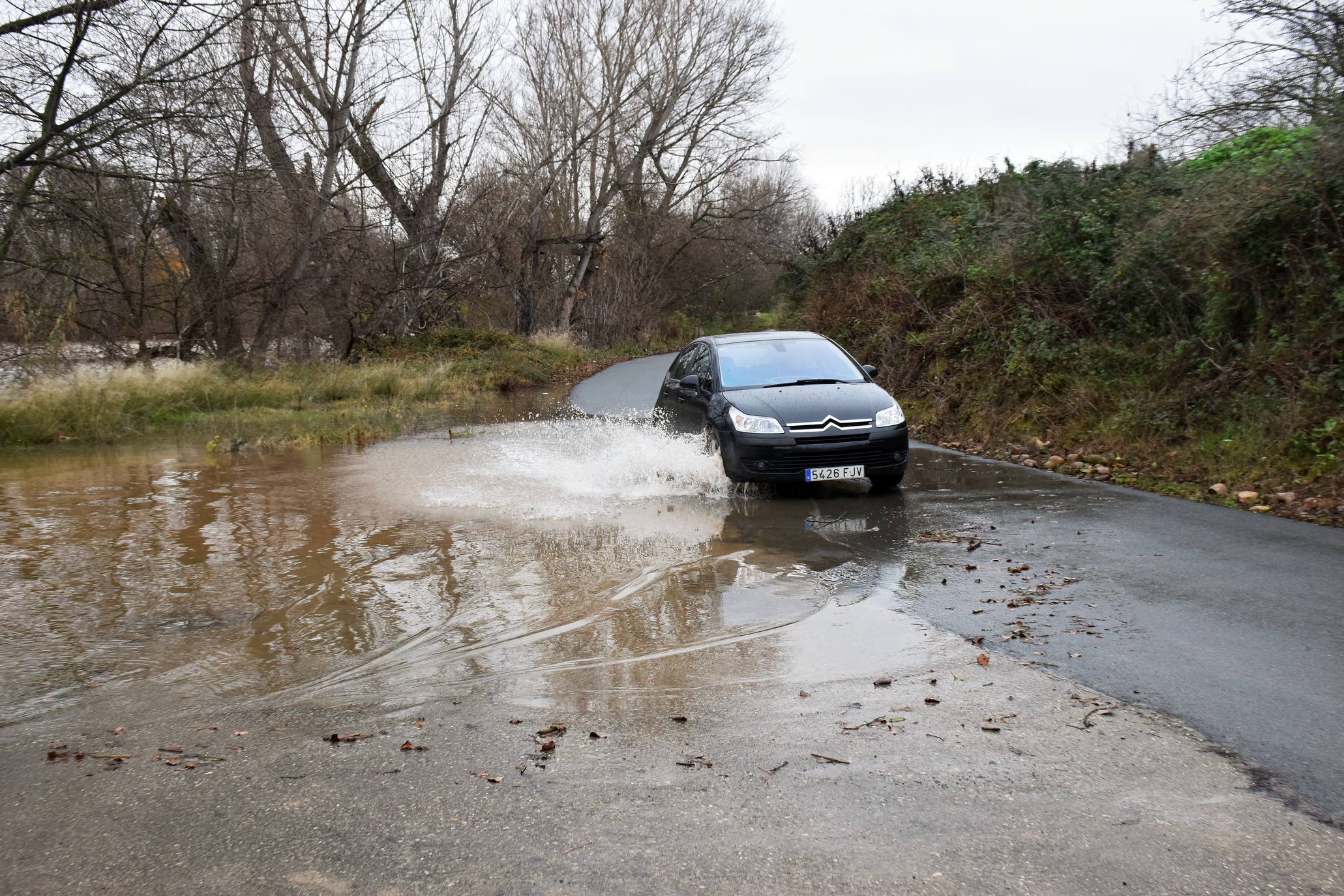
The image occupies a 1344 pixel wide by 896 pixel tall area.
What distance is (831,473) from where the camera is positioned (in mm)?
9703

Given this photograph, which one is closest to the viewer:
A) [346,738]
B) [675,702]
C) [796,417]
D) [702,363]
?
[346,738]

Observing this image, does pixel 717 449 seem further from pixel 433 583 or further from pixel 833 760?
pixel 833 760

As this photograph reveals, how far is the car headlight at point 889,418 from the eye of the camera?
9930mm

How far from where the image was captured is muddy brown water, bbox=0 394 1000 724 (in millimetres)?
5145

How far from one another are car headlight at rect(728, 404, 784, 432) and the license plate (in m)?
0.49

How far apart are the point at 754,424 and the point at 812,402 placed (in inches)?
26.7

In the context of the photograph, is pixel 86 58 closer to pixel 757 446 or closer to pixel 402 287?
pixel 757 446

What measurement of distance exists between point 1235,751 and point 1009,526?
454cm

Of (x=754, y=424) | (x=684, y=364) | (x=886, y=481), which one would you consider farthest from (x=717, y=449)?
(x=684, y=364)

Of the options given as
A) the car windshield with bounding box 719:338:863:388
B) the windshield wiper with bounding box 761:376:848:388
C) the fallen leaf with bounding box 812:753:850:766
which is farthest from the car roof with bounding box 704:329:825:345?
the fallen leaf with bounding box 812:753:850:766

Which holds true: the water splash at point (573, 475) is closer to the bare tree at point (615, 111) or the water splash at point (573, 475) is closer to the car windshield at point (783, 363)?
the car windshield at point (783, 363)

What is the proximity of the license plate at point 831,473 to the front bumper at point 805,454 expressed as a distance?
0.04m

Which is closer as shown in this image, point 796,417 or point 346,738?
point 346,738

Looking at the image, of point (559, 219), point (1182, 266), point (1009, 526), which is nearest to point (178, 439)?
point (1009, 526)
